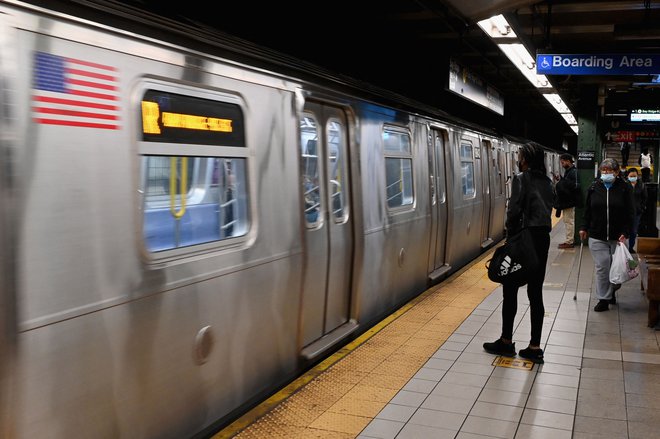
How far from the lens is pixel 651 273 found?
6062 mm

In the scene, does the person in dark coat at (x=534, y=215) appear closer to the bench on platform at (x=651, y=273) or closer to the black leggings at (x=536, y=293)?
the black leggings at (x=536, y=293)

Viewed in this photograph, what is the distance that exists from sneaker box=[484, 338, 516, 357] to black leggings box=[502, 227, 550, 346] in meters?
0.07

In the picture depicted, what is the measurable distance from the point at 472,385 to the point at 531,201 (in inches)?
60.5

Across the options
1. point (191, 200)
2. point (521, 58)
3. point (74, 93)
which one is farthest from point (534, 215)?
point (521, 58)

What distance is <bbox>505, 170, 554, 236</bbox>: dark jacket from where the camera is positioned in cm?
508

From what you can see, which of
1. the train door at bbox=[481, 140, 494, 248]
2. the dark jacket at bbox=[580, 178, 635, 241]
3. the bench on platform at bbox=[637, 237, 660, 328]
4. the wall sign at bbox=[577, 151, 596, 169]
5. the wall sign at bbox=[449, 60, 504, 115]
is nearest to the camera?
the bench on platform at bbox=[637, 237, 660, 328]

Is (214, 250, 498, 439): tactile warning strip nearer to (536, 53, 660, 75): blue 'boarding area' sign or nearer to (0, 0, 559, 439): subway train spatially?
(0, 0, 559, 439): subway train

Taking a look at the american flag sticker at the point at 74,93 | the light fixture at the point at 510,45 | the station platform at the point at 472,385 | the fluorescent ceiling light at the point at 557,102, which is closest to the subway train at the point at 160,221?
the american flag sticker at the point at 74,93

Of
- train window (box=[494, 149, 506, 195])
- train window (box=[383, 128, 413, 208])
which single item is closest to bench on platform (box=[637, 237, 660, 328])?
train window (box=[383, 128, 413, 208])

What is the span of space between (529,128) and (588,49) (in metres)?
16.8

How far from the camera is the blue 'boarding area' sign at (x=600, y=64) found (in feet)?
25.4

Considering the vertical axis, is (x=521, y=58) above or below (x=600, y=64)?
above

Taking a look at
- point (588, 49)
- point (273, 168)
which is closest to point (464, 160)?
point (588, 49)

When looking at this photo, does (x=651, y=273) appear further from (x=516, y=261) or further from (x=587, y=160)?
(x=587, y=160)
